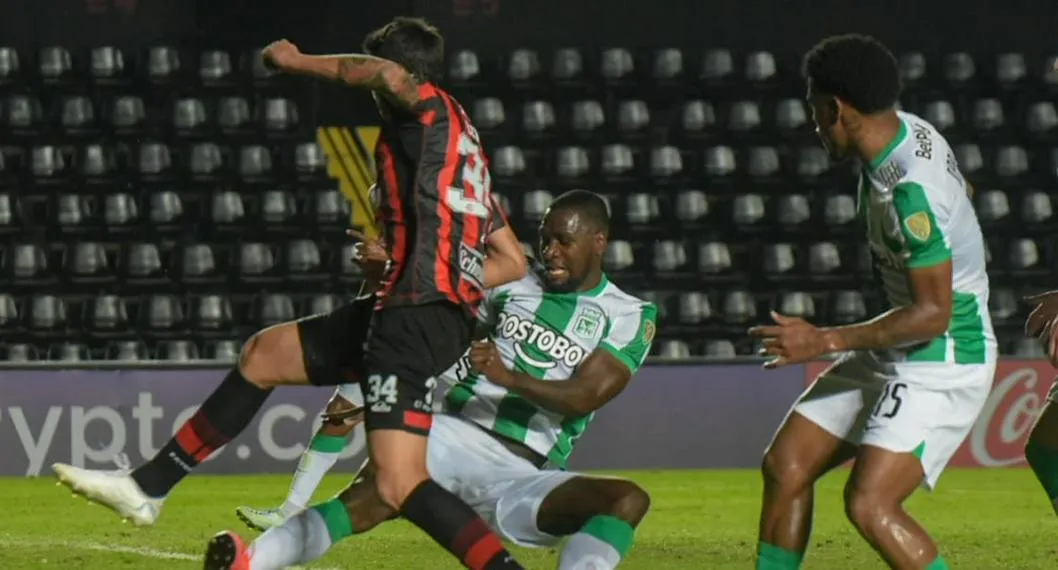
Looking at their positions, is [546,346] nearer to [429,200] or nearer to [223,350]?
[429,200]

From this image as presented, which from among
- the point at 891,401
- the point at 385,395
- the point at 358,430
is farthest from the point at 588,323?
the point at 358,430

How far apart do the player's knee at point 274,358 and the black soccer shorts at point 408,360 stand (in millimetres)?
449

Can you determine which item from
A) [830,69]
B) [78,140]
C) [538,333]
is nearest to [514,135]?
[78,140]

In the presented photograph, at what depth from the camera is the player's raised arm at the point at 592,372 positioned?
19.2 feet

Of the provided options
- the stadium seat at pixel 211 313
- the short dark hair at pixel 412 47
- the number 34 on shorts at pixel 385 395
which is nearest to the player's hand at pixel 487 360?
the number 34 on shorts at pixel 385 395

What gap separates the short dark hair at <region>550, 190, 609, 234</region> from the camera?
6.45 m

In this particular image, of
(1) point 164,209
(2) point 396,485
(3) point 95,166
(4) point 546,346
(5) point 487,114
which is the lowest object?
(1) point 164,209

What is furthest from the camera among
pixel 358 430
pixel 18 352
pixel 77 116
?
pixel 77 116

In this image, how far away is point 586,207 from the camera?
255 inches

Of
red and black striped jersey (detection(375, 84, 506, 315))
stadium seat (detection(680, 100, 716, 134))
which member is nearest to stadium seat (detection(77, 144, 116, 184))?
stadium seat (detection(680, 100, 716, 134))

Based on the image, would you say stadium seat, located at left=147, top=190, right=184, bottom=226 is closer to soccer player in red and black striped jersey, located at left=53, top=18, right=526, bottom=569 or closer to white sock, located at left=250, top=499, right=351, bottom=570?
soccer player in red and black striped jersey, located at left=53, top=18, right=526, bottom=569

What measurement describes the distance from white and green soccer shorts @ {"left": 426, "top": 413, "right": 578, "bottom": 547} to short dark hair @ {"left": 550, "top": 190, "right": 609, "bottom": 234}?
30.4 inches

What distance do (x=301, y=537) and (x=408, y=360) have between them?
65 centimetres

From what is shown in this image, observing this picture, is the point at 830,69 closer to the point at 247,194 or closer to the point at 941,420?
the point at 941,420
